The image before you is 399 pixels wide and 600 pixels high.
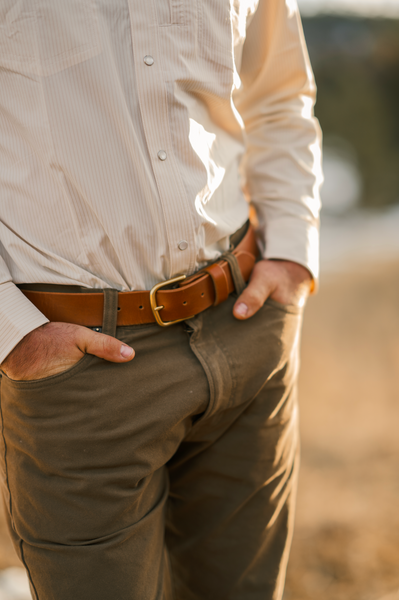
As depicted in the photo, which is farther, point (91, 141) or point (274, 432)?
point (274, 432)

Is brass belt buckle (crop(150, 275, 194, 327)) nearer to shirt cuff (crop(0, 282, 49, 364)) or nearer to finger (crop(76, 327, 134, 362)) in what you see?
finger (crop(76, 327, 134, 362))

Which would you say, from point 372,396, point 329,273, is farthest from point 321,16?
point 372,396

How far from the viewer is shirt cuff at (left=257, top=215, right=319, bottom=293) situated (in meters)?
1.21

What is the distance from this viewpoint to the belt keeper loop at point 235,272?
3.57ft

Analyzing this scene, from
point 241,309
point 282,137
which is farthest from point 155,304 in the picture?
point 282,137

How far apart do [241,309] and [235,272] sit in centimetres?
9

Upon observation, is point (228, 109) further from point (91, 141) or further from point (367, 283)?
point (367, 283)

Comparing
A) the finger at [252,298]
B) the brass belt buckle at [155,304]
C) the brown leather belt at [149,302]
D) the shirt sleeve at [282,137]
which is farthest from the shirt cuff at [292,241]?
the brass belt buckle at [155,304]

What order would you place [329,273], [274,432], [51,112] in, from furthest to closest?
[329,273]
[274,432]
[51,112]

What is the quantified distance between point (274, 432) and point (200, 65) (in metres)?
0.87

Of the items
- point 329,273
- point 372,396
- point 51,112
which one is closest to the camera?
point 51,112

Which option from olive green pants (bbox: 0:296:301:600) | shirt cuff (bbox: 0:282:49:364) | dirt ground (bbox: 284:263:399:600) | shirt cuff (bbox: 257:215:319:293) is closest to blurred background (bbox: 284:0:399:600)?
dirt ground (bbox: 284:263:399:600)

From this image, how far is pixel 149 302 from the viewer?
927mm

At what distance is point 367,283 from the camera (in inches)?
195
